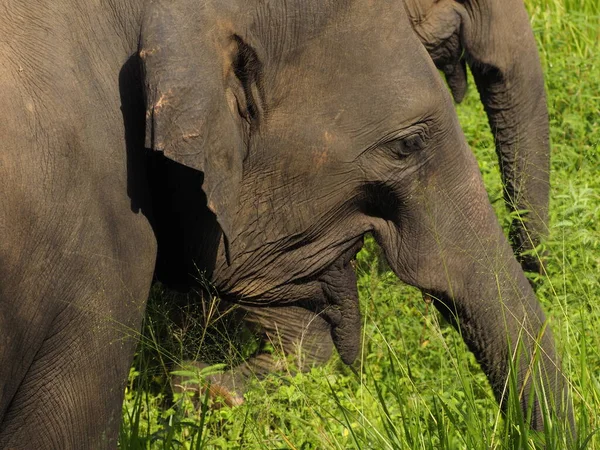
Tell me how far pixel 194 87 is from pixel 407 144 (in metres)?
0.72

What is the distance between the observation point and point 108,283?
10.2ft

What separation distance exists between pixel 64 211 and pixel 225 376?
2.18m

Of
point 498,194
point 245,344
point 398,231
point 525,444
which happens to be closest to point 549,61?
point 498,194

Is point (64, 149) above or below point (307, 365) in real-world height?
above

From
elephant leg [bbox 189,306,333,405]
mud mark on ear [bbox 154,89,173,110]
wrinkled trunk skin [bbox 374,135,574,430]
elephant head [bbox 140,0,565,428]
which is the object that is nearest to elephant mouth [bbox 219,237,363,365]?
elephant head [bbox 140,0,565,428]

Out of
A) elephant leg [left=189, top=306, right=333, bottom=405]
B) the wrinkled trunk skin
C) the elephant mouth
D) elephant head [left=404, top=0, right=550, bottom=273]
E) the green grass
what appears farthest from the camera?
elephant head [left=404, top=0, right=550, bottom=273]

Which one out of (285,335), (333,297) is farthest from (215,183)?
(285,335)

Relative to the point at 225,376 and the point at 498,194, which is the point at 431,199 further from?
the point at 498,194

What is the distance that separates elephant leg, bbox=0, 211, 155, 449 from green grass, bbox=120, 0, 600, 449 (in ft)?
0.39

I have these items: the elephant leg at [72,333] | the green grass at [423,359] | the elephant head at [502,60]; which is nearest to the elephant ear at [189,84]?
the elephant leg at [72,333]

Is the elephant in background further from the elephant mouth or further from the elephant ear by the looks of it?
the elephant ear

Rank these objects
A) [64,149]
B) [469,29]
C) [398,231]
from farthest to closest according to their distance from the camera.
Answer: [469,29], [398,231], [64,149]

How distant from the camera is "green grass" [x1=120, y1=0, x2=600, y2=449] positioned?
3275mm

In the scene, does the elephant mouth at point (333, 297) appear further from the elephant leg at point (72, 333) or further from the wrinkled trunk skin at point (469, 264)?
the elephant leg at point (72, 333)
